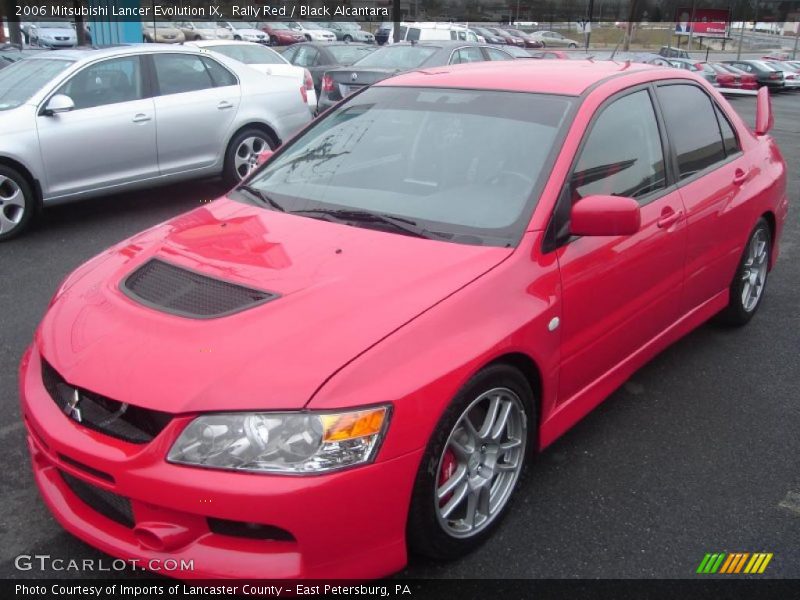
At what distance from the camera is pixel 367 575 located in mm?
2348

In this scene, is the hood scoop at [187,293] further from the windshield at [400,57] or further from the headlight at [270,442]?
the windshield at [400,57]

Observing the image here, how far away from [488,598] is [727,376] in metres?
2.34

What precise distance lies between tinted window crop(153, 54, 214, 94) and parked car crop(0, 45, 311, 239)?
0.01m

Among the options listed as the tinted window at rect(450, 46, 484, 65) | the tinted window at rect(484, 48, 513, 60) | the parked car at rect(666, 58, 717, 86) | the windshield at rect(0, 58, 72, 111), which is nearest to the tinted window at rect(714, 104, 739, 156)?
the windshield at rect(0, 58, 72, 111)

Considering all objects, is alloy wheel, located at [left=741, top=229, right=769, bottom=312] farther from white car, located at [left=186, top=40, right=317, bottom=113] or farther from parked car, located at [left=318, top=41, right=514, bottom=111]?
white car, located at [left=186, top=40, right=317, bottom=113]

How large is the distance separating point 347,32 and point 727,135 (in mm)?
47615

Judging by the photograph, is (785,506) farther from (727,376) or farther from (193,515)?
(193,515)

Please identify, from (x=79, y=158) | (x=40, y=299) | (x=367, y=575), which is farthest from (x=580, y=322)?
(x=79, y=158)

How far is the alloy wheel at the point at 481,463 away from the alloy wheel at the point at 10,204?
5.23m

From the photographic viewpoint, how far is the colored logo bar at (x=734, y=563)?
109 inches

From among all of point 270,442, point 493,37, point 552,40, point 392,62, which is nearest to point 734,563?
point 270,442

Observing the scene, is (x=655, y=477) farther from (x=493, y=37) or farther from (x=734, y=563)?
(x=493, y=37)

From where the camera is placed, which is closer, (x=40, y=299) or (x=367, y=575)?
(x=367, y=575)

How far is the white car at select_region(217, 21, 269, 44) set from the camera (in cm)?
4297
